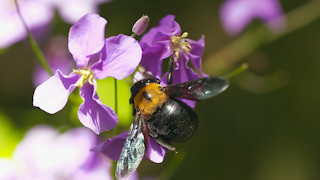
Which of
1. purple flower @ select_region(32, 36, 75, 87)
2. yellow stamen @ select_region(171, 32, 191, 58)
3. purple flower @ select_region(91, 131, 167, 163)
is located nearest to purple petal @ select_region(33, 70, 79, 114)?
purple flower @ select_region(91, 131, 167, 163)

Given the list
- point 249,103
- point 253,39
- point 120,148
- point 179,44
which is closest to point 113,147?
point 120,148

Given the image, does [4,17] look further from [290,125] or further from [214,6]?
[290,125]

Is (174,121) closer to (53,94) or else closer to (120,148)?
(120,148)

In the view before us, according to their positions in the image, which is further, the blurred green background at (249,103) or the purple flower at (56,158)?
the blurred green background at (249,103)

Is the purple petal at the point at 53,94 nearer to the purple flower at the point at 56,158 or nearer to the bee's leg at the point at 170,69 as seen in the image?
the bee's leg at the point at 170,69

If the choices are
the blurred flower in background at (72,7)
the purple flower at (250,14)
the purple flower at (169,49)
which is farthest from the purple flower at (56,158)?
the purple flower at (250,14)
